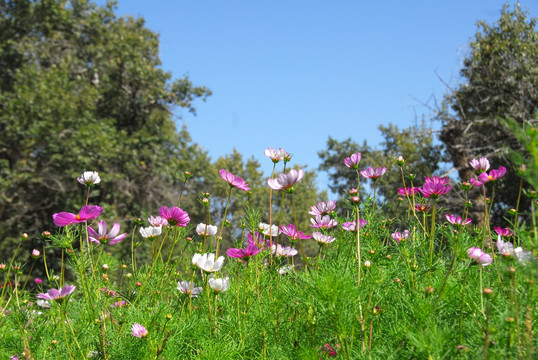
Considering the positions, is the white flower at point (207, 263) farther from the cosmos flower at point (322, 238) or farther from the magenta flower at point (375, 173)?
the magenta flower at point (375, 173)

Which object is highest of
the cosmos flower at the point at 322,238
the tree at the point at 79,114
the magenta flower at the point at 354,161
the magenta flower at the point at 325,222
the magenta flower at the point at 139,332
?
the tree at the point at 79,114

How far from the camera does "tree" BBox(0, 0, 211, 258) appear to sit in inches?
398

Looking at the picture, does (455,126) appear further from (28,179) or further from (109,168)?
(28,179)

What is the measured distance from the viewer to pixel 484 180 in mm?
1444

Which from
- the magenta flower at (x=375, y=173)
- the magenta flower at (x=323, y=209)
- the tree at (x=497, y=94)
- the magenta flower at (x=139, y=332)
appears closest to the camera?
the magenta flower at (x=139, y=332)

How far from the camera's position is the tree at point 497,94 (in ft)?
31.9

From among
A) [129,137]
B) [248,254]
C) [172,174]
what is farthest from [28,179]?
[248,254]

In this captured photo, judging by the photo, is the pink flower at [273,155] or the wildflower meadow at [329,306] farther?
the pink flower at [273,155]

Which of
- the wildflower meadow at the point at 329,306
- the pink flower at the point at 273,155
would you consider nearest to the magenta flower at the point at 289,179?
the wildflower meadow at the point at 329,306

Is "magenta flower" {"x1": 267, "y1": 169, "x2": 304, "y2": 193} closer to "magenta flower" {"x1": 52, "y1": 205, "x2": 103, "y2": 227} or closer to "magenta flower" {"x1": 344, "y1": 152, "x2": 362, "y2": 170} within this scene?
"magenta flower" {"x1": 344, "y1": 152, "x2": 362, "y2": 170}

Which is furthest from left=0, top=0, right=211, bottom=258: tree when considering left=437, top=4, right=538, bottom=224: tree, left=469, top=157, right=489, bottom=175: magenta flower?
left=469, top=157, right=489, bottom=175: magenta flower

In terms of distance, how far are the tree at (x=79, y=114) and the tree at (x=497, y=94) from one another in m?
7.73

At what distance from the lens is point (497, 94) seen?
424 inches

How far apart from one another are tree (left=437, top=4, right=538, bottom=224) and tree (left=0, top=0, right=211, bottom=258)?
773 cm
